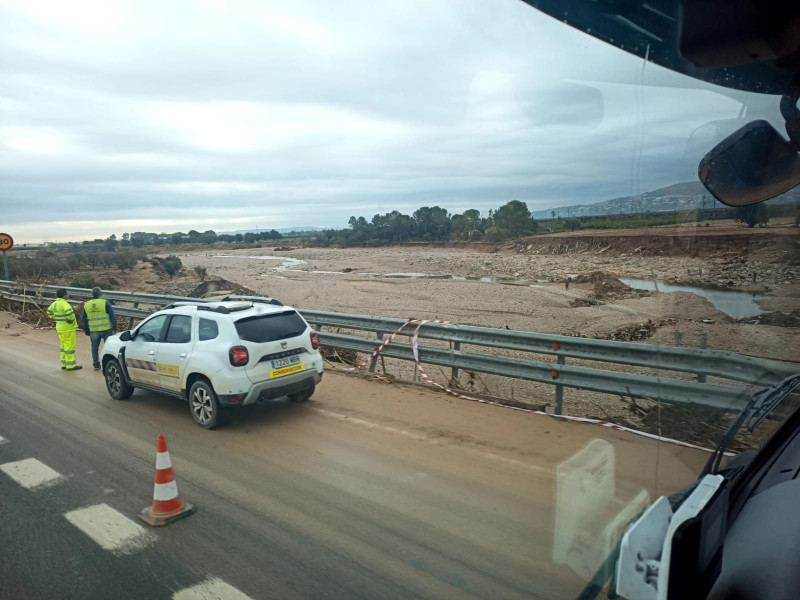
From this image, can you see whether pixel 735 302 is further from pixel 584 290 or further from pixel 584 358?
pixel 584 290

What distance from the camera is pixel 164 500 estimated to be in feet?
15.4

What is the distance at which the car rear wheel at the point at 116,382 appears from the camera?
8602 mm

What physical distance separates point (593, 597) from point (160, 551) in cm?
319

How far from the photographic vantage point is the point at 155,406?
8414 mm

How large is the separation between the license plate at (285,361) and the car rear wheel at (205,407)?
0.84 meters

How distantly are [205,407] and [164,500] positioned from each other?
2.59 m

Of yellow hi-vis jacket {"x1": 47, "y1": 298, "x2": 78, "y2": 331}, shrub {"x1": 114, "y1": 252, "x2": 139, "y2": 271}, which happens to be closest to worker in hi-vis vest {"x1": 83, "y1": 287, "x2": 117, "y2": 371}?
yellow hi-vis jacket {"x1": 47, "y1": 298, "x2": 78, "y2": 331}

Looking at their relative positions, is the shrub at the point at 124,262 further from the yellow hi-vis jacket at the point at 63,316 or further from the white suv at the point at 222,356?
the white suv at the point at 222,356

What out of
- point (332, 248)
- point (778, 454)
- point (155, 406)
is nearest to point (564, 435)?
point (778, 454)

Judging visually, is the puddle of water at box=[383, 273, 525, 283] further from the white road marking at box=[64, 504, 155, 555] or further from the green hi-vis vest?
the white road marking at box=[64, 504, 155, 555]

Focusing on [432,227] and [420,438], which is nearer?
[420,438]

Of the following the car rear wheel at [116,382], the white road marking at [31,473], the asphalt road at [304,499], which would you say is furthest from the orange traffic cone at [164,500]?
the car rear wheel at [116,382]

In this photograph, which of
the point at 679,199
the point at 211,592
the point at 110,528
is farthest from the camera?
the point at 110,528

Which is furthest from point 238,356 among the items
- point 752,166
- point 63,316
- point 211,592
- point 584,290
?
point 584,290
